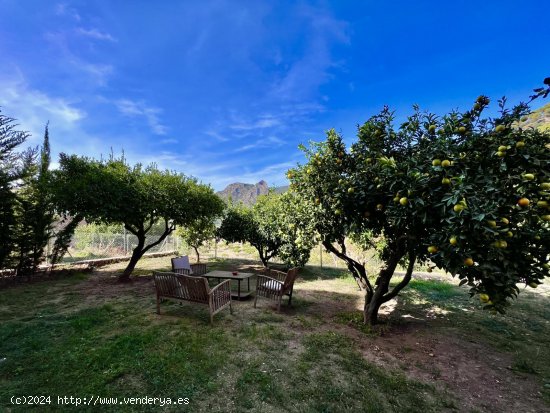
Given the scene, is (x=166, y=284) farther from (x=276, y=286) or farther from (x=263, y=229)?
(x=263, y=229)

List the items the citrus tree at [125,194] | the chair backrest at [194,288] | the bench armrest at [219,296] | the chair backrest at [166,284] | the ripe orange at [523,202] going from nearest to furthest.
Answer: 1. the ripe orange at [523,202]
2. the chair backrest at [194,288]
3. the bench armrest at [219,296]
4. the chair backrest at [166,284]
5. the citrus tree at [125,194]

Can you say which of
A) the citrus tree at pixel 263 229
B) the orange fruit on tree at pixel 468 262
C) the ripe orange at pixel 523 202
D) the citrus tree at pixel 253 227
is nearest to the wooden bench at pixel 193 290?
the citrus tree at pixel 263 229

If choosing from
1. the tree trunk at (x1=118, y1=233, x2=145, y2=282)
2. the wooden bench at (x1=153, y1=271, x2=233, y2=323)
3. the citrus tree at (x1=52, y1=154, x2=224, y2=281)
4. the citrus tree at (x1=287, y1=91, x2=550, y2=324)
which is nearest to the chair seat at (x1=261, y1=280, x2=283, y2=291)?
the wooden bench at (x1=153, y1=271, x2=233, y2=323)

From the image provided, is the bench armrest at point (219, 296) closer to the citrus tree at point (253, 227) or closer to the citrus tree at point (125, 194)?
the citrus tree at point (125, 194)

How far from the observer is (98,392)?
313 cm

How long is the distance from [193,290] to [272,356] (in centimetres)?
226

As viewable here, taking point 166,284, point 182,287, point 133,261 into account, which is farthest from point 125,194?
point 182,287

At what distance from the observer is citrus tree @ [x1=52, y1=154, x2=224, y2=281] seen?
8312mm

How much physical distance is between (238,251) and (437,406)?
64.0 feet

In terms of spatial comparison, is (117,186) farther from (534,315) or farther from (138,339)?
(534,315)

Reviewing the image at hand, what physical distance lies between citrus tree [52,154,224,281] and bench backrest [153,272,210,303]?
152 inches

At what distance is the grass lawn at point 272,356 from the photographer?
3.25 meters

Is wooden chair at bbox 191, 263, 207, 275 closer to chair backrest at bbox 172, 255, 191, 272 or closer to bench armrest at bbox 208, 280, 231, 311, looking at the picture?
chair backrest at bbox 172, 255, 191, 272

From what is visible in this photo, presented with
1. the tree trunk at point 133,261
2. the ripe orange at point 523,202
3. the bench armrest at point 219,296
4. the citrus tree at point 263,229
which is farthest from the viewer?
the citrus tree at point 263,229
